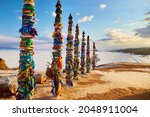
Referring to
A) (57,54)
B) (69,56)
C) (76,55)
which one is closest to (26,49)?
(57,54)

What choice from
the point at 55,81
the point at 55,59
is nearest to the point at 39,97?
the point at 55,81

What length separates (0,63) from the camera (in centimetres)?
3644

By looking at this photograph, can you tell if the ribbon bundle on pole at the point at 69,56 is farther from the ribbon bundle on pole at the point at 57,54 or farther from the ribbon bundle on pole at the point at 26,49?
the ribbon bundle on pole at the point at 26,49

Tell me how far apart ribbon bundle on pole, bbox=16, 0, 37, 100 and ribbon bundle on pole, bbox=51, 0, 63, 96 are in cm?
372

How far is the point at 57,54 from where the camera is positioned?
53.6 ft

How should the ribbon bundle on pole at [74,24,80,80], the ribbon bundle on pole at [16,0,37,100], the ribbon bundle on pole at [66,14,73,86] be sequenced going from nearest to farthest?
1. the ribbon bundle on pole at [16,0,37,100]
2. the ribbon bundle on pole at [66,14,73,86]
3. the ribbon bundle on pole at [74,24,80,80]

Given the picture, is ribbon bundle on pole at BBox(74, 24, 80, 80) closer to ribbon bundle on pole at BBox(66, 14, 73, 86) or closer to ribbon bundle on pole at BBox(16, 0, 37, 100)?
ribbon bundle on pole at BBox(66, 14, 73, 86)

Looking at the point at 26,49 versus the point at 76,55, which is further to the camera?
the point at 76,55

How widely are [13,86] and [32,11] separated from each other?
6.51 m

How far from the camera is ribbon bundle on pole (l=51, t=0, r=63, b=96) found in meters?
15.9

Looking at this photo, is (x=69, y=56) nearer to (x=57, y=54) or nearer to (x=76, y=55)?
(x=76, y=55)

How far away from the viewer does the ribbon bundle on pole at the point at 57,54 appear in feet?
52.0

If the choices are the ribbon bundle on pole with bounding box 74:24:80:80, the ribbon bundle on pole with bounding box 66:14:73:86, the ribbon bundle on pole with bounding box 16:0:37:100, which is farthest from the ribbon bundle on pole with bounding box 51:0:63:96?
the ribbon bundle on pole with bounding box 74:24:80:80

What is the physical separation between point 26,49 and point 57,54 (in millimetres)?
4409
